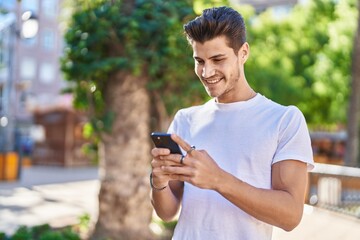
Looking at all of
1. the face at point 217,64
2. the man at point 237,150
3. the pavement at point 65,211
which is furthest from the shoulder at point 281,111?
the pavement at point 65,211

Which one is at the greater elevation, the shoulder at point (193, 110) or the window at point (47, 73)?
the window at point (47, 73)

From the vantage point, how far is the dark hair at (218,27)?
74.5 inches

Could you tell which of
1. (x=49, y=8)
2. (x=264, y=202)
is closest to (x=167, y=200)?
(x=264, y=202)

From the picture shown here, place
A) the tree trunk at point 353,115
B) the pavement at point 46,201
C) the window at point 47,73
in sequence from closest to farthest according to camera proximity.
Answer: the pavement at point 46,201 → the tree trunk at point 353,115 → the window at point 47,73

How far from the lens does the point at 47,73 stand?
2003 inches

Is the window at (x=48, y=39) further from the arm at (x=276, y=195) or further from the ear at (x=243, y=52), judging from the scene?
the arm at (x=276, y=195)

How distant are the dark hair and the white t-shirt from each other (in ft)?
0.82

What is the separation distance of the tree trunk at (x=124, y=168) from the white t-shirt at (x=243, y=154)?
469 centimetres

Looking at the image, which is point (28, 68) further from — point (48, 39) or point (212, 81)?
point (212, 81)

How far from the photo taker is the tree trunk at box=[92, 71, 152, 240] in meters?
6.61

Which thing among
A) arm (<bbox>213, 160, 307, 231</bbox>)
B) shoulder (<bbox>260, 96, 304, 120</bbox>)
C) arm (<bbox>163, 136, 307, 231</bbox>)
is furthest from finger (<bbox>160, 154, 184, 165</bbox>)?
shoulder (<bbox>260, 96, 304, 120</bbox>)

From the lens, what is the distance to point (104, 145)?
22.2ft

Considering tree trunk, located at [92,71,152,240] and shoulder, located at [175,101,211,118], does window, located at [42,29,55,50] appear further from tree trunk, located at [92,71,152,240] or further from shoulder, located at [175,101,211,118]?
shoulder, located at [175,101,211,118]

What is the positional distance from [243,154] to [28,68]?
49.5 metres
